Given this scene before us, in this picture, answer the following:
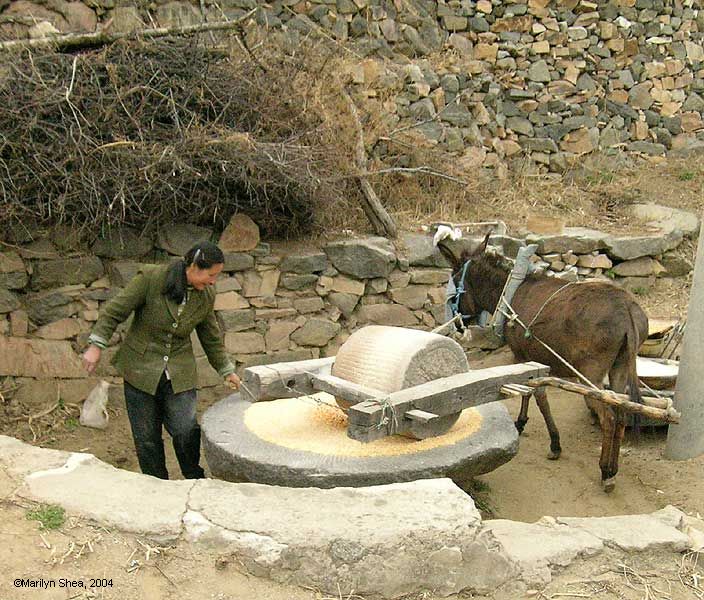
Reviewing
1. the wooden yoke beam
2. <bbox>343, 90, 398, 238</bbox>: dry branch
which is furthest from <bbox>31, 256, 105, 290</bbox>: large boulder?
the wooden yoke beam

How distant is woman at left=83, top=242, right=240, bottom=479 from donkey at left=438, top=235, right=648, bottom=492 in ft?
7.13

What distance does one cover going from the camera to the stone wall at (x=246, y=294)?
570 cm

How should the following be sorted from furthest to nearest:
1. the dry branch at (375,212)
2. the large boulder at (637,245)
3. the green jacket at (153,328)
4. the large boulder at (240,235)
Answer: the large boulder at (637,245) → the dry branch at (375,212) → the large boulder at (240,235) → the green jacket at (153,328)

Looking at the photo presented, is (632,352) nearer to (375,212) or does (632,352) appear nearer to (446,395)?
(446,395)

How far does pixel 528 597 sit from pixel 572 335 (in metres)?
2.62

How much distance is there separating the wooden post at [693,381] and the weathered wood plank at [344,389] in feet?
7.77

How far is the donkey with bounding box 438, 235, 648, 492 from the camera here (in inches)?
198

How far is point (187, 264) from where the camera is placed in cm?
406

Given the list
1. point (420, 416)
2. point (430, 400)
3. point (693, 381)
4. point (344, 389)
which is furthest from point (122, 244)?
point (693, 381)

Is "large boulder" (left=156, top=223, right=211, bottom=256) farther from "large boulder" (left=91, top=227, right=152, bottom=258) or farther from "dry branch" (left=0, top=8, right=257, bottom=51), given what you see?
"dry branch" (left=0, top=8, right=257, bottom=51)

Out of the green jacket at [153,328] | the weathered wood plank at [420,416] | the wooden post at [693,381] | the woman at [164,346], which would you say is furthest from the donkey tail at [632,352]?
the green jacket at [153,328]

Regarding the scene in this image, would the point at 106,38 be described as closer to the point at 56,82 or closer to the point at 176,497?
the point at 56,82

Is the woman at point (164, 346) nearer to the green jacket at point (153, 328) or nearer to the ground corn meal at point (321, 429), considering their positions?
the green jacket at point (153, 328)

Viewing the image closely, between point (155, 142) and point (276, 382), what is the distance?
8.02 feet
